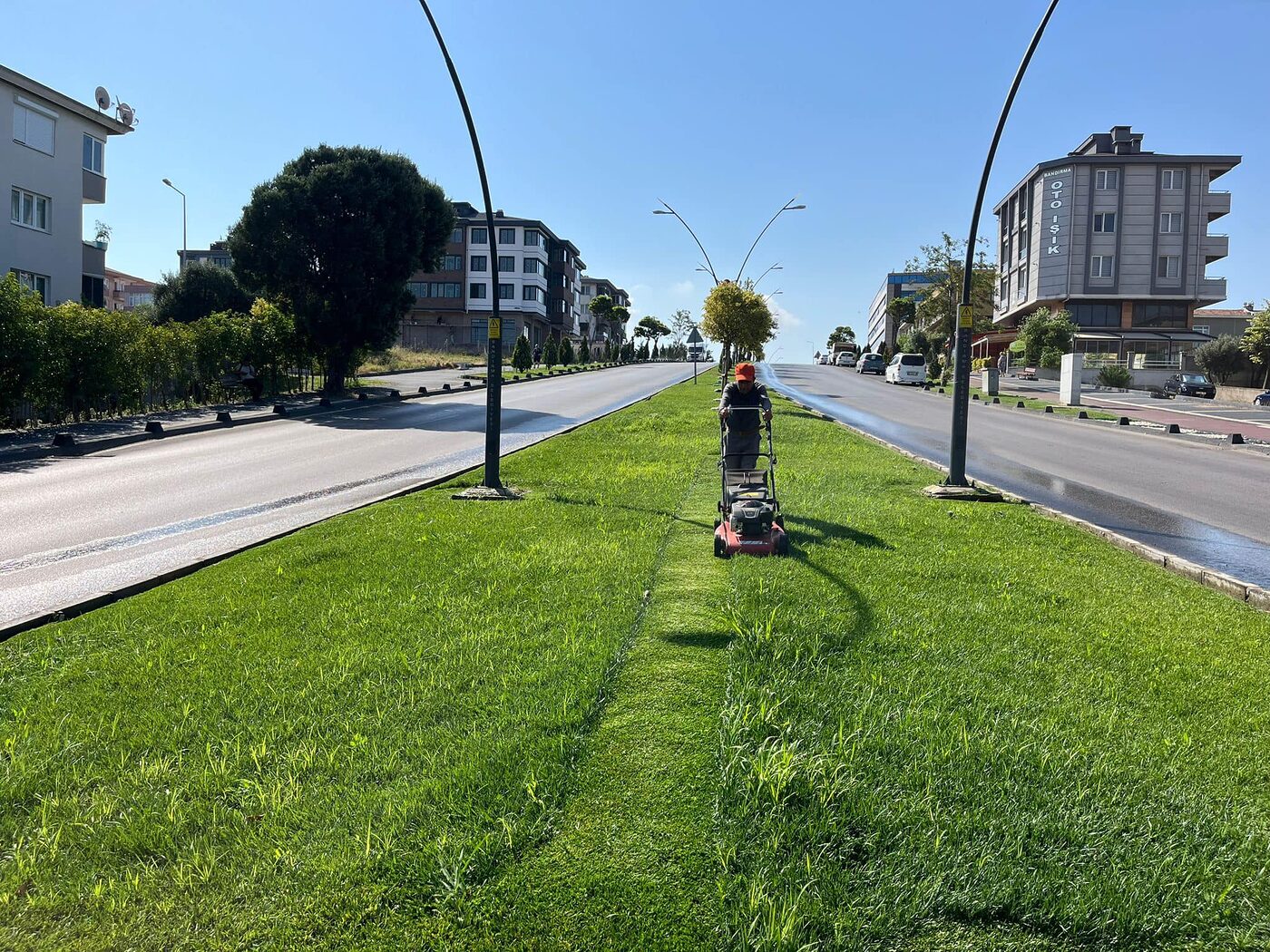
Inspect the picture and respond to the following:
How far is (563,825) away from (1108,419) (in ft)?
92.3

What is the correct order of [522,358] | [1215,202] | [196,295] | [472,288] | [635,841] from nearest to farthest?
[635,841]
[196,295]
[522,358]
[1215,202]
[472,288]

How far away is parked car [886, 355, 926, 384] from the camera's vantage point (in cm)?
5144

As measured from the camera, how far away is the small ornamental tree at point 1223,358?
46.1 metres

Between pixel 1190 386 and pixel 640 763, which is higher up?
pixel 1190 386

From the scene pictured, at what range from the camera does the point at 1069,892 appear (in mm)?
2756

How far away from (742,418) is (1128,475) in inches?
402

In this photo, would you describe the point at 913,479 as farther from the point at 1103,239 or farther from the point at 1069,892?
the point at 1103,239

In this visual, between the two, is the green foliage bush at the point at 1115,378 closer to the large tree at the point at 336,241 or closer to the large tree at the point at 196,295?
the large tree at the point at 336,241

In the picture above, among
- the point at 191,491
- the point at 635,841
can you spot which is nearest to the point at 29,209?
the point at 191,491

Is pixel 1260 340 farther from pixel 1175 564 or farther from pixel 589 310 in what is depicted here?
pixel 589 310

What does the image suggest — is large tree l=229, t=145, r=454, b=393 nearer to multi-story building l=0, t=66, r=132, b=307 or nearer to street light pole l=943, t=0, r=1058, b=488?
multi-story building l=0, t=66, r=132, b=307

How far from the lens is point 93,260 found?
33.4m

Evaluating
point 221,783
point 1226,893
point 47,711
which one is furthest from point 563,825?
point 47,711

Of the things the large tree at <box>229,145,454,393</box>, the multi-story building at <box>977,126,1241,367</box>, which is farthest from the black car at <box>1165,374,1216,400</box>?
the large tree at <box>229,145,454,393</box>
